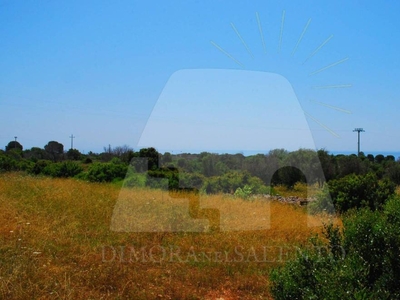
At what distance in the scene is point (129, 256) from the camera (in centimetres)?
484

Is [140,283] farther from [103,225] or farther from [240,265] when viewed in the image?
[103,225]

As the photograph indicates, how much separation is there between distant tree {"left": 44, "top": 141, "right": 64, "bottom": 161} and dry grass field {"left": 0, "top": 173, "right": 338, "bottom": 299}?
16.1 m

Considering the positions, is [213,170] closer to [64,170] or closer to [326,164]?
[326,164]

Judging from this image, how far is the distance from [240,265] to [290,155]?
7.40m

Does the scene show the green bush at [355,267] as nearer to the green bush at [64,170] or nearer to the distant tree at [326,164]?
the distant tree at [326,164]

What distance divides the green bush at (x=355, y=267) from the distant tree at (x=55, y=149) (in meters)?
22.2

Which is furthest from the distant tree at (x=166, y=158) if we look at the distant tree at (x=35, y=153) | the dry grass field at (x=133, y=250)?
the distant tree at (x=35, y=153)

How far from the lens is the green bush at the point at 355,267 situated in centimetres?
236

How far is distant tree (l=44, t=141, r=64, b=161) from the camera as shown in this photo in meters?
23.4

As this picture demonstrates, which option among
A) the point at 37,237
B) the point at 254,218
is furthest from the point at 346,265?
the point at 254,218

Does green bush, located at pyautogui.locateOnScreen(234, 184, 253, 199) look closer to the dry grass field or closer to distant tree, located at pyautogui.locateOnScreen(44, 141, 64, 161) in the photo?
the dry grass field

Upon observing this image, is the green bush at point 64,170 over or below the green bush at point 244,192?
over

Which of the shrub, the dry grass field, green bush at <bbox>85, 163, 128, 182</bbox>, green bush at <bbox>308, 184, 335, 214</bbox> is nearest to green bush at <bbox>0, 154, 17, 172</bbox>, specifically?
the shrub

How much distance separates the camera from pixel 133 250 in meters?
5.02
